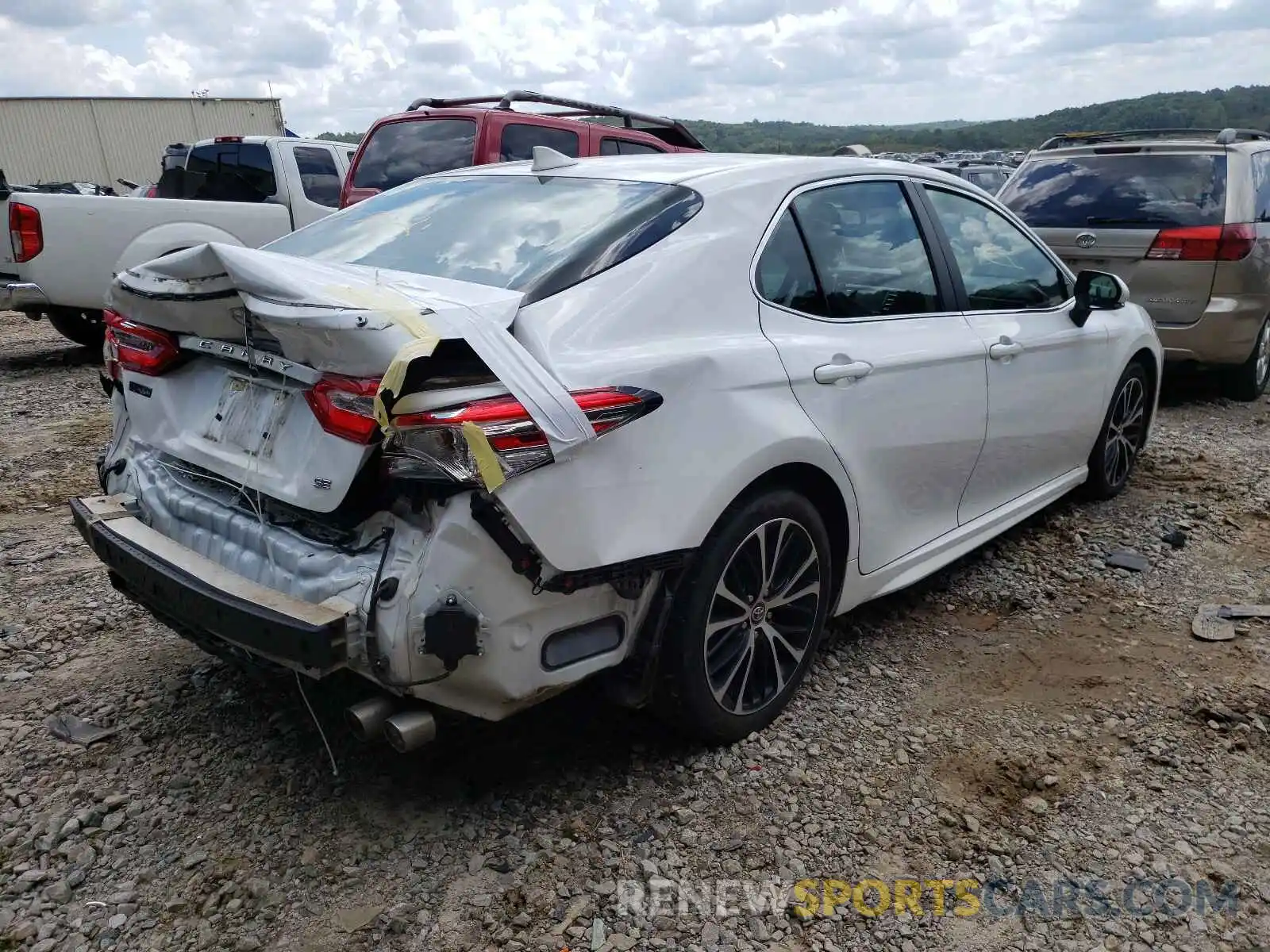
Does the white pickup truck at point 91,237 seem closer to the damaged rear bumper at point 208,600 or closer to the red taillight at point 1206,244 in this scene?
the damaged rear bumper at point 208,600

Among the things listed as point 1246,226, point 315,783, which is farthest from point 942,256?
point 1246,226

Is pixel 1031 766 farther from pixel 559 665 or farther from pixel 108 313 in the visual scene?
pixel 108 313

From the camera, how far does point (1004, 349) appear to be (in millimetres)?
3820

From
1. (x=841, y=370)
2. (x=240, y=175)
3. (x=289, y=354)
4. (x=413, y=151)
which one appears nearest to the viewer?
(x=289, y=354)

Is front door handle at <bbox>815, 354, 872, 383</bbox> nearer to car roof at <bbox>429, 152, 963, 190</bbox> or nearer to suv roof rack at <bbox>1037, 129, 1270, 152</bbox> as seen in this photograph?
car roof at <bbox>429, 152, 963, 190</bbox>

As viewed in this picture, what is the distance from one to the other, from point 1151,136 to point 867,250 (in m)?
5.67

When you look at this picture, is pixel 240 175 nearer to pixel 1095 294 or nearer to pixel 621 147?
pixel 621 147

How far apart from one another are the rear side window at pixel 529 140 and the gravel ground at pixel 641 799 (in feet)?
16.0

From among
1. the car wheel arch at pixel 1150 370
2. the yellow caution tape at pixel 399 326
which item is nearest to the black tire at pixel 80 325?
the yellow caution tape at pixel 399 326

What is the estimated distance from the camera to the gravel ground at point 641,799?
2.41 m

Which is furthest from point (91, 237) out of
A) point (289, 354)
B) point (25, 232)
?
point (289, 354)

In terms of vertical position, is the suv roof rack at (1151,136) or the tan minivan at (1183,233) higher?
the suv roof rack at (1151,136)

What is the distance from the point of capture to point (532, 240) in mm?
2896

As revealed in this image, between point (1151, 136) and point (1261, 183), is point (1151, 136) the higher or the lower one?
the higher one
